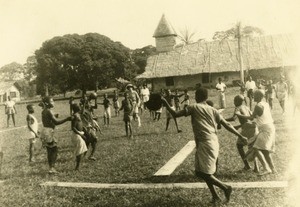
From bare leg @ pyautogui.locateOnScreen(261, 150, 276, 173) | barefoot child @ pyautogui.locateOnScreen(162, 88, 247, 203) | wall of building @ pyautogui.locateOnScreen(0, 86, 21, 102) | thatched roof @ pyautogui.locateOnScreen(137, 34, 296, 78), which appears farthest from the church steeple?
barefoot child @ pyautogui.locateOnScreen(162, 88, 247, 203)

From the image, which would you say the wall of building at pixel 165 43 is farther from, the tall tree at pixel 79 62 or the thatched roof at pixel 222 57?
the thatched roof at pixel 222 57

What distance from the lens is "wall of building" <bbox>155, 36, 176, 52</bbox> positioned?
43594 millimetres

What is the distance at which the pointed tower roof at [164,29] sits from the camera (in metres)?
43.4

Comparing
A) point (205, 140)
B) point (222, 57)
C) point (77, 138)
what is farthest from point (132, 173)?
point (222, 57)

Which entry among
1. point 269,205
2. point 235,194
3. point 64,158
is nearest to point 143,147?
point 64,158

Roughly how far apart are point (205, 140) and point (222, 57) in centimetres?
2942

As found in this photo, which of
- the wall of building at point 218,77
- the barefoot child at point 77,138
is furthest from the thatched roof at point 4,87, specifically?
the barefoot child at point 77,138

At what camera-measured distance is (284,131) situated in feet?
33.8

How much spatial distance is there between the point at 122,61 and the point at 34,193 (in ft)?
120

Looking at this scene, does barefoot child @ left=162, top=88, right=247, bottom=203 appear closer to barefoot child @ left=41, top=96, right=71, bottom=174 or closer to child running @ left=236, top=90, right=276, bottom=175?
child running @ left=236, top=90, right=276, bottom=175

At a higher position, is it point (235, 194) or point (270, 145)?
point (270, 145)

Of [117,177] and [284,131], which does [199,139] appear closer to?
[117,177]

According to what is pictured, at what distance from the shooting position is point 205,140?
16.9ft

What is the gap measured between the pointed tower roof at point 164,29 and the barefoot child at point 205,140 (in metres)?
38.9
